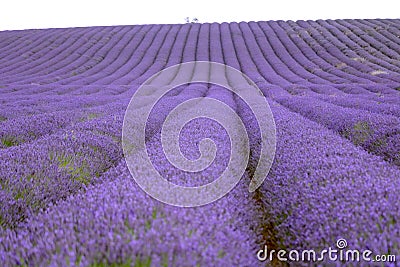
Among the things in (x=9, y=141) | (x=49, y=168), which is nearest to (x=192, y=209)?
(x=49, y=168)

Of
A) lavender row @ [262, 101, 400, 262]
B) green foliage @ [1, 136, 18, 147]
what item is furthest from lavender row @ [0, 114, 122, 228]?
lavender row @ [262, 101, 400, 262]

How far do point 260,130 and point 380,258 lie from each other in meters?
3.58

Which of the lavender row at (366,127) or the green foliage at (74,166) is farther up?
the lavender row at (366,127)

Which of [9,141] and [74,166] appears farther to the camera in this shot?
[9,141]

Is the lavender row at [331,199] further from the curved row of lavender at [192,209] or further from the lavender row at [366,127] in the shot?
the lavender row at [366,127]

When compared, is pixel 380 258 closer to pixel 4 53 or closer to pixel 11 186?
pixel 11 186

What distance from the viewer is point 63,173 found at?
10.9 feet

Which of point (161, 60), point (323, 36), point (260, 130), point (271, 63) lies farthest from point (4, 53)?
point (260, 130)

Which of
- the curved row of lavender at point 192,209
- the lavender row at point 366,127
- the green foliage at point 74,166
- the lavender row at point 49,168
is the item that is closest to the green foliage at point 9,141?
the curved row of lavender at point 192,209

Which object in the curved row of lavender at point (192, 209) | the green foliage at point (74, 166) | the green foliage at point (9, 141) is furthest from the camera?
the green foliage at point (9, 141)

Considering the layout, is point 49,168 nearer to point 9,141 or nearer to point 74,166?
point 74,166

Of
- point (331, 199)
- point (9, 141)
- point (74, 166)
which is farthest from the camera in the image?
point (9, 141)

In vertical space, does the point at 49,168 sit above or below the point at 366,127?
below

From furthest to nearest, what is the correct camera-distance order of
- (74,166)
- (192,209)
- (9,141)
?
(9,141)
(74,166)
(192,209)
